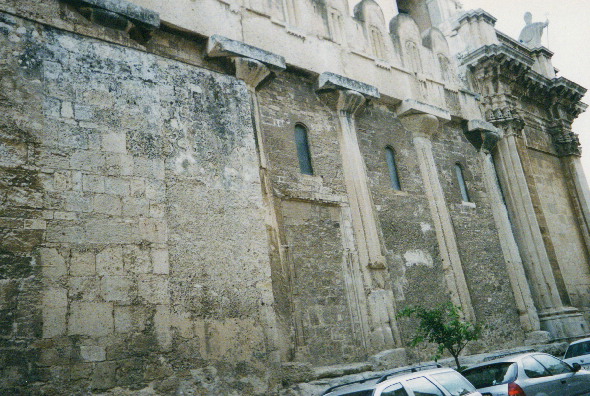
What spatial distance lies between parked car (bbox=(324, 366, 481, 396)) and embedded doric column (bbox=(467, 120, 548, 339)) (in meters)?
8.13

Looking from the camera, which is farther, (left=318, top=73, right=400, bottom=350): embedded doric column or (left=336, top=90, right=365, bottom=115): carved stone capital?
(left=336, top=90, right=365, bottom=115): carved stone capital

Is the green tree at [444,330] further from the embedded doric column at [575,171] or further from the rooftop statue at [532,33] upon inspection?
the rooftop statue at [532,33]

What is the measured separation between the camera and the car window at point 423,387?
5.67 m

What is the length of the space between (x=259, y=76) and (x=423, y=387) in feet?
21.0

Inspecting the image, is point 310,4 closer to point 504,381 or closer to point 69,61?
point 69,61

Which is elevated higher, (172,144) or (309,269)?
(172,144)

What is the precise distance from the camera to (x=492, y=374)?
285 inches

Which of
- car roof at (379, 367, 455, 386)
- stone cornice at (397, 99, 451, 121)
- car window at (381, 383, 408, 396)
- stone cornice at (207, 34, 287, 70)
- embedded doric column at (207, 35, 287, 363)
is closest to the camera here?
car window at (381, 383, 408, 396)

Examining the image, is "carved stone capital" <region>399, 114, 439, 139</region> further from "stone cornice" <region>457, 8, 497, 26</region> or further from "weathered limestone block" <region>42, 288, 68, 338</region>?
"weathered limestone block" <region>42, 288, 68, 338</region>

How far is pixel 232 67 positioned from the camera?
391 inches

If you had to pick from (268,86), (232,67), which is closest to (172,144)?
(232,67)

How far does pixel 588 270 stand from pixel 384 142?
8851 millimetres

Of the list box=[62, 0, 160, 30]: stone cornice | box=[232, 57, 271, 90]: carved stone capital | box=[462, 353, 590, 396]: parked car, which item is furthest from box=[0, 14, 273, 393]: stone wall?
box=[462, 353, 590, 396]: parked car

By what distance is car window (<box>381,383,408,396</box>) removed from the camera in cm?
535
